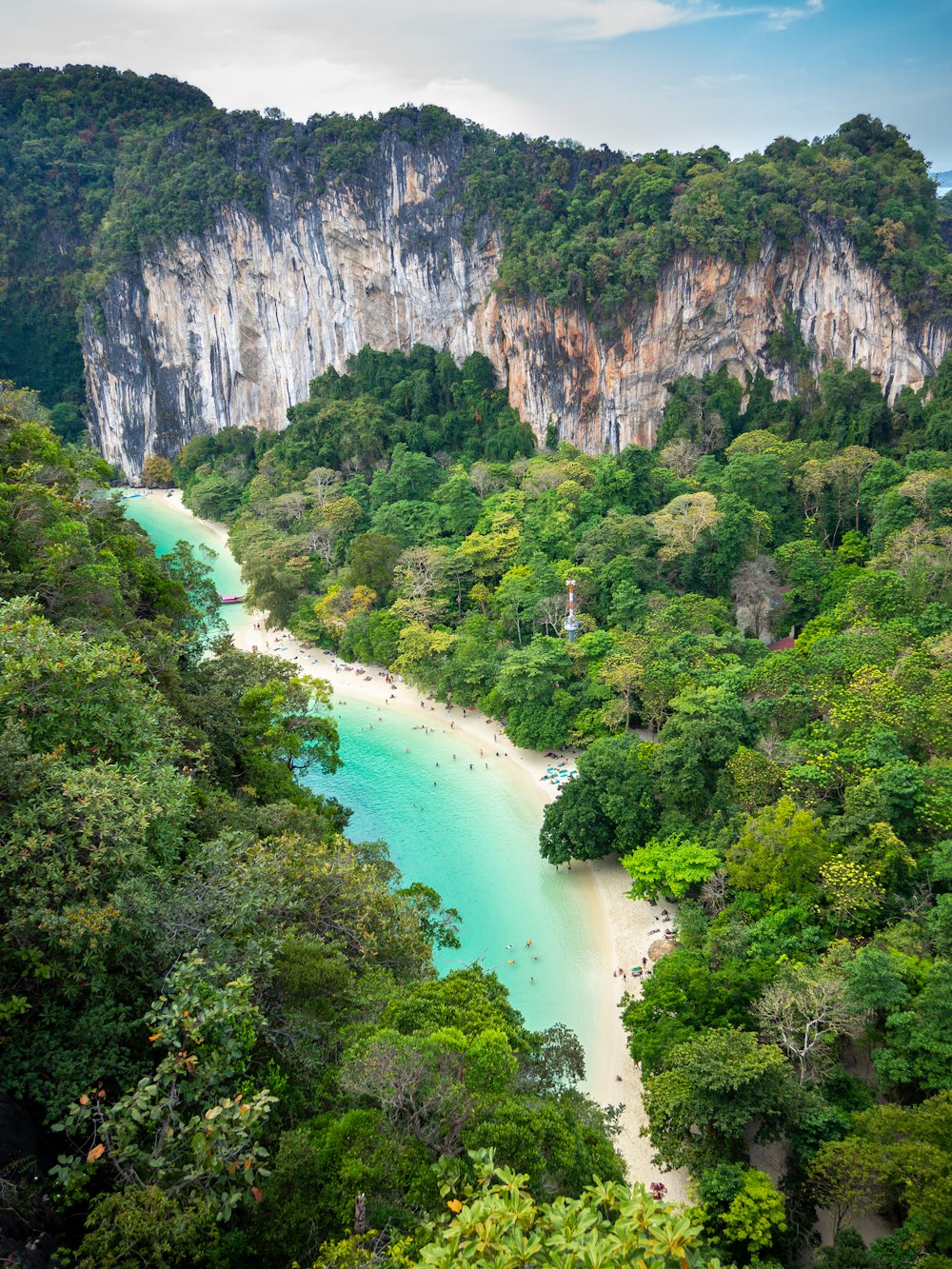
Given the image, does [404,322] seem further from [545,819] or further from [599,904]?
[599,904]

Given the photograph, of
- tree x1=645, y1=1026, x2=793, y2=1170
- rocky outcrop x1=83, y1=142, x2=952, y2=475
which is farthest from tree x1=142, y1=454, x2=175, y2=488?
tree x1=645, y1=1026, x2=793, y2=1170

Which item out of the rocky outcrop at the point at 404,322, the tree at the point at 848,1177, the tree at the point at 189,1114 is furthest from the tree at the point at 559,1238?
the rocky outcrop at the point at 404,322

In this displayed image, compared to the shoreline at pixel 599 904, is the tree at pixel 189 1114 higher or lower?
higher

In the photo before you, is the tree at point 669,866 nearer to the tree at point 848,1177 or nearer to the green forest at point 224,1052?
the tree at point 848,1177

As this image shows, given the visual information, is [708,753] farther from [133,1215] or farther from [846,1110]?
[133,1215]

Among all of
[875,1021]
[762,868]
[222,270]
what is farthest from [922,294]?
[222,270]

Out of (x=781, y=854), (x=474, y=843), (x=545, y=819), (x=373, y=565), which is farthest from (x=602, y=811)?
(x=373, y=565)
